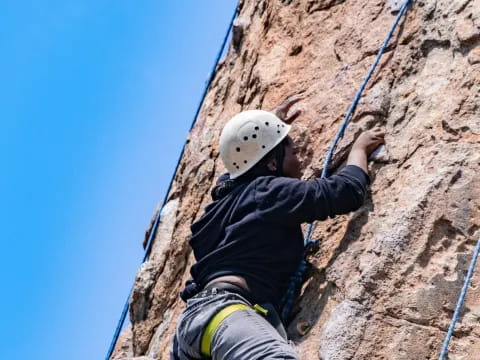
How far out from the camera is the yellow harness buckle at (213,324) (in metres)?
5.92

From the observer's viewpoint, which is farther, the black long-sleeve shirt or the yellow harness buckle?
the black long-sleeve shirt

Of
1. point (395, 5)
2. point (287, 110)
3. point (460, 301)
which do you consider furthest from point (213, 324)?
point (395, 5)

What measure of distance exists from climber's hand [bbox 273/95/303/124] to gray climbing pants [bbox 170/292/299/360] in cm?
204

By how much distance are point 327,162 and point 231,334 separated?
1.79 m

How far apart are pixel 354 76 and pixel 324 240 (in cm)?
146

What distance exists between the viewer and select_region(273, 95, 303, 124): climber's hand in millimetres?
7820

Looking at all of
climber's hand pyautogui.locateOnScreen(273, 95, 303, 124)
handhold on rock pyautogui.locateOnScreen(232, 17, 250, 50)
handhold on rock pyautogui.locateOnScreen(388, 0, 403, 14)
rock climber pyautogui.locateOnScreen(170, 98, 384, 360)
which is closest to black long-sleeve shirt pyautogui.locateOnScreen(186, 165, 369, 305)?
rock climber pyautogui.locateOnScreen(170, 98, 384, 360)

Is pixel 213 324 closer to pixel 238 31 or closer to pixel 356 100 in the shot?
pixel 356 100

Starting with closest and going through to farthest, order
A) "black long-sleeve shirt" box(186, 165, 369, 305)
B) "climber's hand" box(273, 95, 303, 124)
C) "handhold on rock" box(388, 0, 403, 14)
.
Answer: "black long-sleeve shirt" box(186, 165, 369, 305) < "handhold on rock" box(388, 0, 403, 14) < "climber's hand" box(273, 95, 303, 124)

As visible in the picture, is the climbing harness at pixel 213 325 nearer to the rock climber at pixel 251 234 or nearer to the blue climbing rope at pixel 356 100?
the rock climber at pixel 251 234

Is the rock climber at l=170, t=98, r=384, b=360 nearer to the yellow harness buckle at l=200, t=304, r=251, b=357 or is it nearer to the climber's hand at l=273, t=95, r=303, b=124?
the yellow harness buckle at l=200, t=304, r=251, b=357

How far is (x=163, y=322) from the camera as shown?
27.2ft

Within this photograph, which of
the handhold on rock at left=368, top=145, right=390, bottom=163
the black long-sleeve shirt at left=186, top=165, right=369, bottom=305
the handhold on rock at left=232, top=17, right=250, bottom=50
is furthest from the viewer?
the handhold on rock at left=232, top=17, right=250, bottom=50

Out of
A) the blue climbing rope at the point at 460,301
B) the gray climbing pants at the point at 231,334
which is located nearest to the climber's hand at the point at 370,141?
the blue climbing rope at the point at 460,301
